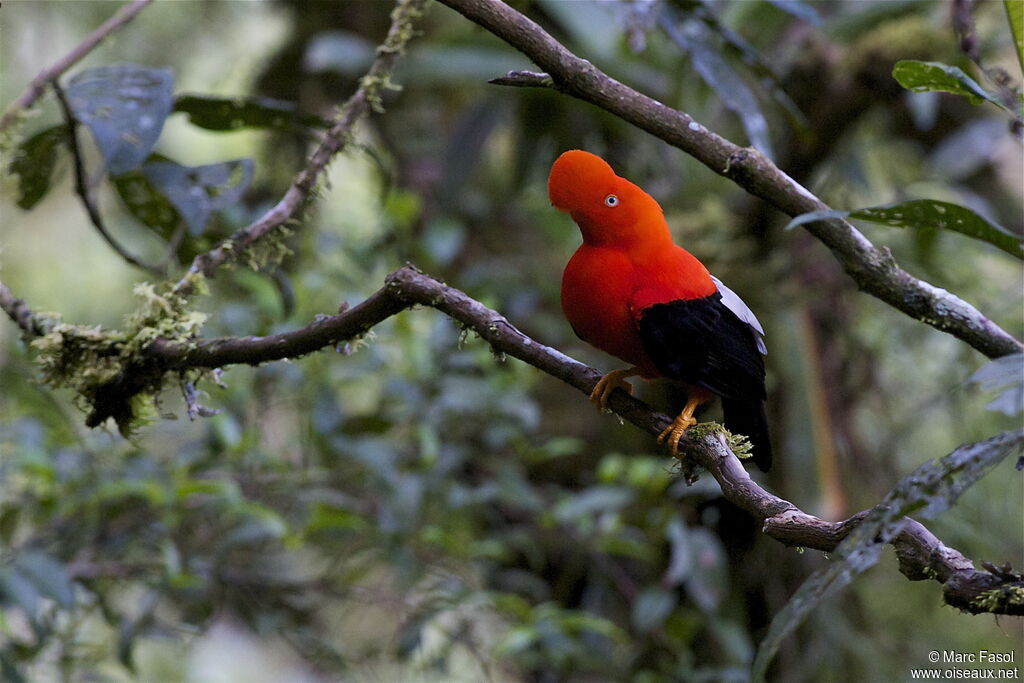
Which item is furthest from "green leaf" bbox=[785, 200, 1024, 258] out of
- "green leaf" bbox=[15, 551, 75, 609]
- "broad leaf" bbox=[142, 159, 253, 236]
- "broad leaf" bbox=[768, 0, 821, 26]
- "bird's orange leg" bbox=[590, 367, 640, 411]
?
"green leaf" bbox=[15, 551, 75, 609]

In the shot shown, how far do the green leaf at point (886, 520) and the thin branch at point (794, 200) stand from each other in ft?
1.55

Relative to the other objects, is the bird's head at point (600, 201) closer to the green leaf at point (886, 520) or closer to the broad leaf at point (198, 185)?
the green leaf at point (886, 520)

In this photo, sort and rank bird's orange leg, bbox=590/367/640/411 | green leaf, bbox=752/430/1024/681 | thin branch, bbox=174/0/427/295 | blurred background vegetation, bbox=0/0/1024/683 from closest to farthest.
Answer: green leaf, bbox=752/430/1024/681 < bird's orange leg, bbox=590/367/640/411 < thin branch, bbox=174/0/427/295 < blurred background vegetation, bbox=0/0/1024/683

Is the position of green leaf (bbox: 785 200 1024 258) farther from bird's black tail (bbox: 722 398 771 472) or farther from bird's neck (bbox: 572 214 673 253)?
bird's black tail (bbox: 722 398 771 472)

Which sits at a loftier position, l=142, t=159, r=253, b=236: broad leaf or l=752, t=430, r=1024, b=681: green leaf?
l=752, t=430, r=1024, b=681: green leaf

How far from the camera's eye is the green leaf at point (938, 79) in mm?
1137

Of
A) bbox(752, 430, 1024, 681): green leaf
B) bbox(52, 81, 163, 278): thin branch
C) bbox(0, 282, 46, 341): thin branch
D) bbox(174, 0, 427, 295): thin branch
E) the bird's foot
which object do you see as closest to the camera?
bbox(752, 430, 1024, 681): green leaf

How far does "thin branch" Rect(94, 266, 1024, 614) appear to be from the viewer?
86cm

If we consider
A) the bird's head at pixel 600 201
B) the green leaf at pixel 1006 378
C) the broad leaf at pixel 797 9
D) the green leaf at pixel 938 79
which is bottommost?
the bird's head at pixel 600 201

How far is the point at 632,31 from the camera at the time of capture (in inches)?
70.8

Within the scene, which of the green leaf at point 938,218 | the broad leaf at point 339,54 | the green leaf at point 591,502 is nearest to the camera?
the green leaf at point 938,218

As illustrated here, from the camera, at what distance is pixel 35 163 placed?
1811mm

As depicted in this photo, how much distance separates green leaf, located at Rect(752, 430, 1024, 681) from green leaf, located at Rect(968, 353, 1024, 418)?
0.04 m

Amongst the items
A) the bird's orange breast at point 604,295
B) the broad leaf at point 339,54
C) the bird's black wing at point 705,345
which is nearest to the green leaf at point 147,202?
the bird's orange breast at point 604,295
